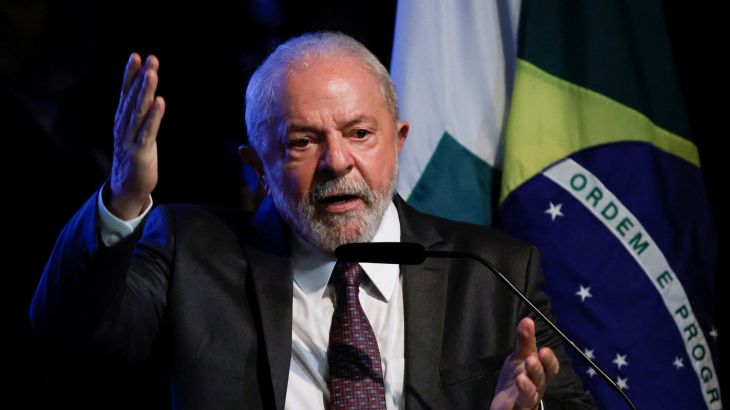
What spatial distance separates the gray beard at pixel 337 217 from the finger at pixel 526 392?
0.53 metres

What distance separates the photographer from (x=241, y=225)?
2107 mm

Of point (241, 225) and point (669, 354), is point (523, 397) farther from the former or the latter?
point (669, 354)

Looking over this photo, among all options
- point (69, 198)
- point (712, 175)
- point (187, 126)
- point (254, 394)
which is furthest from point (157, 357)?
point (712, 175)

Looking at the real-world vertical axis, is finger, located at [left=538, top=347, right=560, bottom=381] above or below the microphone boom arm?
below

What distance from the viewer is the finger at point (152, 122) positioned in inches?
56.8

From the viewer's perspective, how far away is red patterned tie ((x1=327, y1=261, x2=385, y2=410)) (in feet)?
5.87

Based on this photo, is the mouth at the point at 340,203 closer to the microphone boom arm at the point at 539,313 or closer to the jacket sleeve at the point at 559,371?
the microphone boom arm at the point at 539,313

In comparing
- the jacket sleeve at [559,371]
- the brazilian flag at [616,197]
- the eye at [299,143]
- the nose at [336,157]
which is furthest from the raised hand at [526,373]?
the brazilian flag at [616,197]

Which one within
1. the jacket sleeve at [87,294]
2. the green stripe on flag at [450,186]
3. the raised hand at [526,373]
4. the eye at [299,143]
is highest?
the green stripe on flag at [450,186]

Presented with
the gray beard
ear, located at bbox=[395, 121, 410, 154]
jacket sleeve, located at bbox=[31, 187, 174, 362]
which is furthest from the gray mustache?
jacket sleeve, located at bbox=[31, 187, 174, 362]

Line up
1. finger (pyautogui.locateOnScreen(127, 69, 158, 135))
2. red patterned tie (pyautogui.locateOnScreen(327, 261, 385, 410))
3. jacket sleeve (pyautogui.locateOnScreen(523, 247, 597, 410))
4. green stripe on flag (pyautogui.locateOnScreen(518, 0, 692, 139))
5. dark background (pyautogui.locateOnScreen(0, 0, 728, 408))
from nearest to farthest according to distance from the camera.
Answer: finger (pyautogui.locateOnScreen(127, 69, 158, 135)) → red patterned tie (pyautogui.locateOnScreen(327, 261, 385, 410)) → jacket sleeve (pyautogui.locateOnScreen(523, 247, 597, 410)) → dark background (pyautogui.locateOnScreen(0, 0, 728, 408)) → green stripe on flag (pyautogui.locateOnScreen(518, 0, 692, 139))

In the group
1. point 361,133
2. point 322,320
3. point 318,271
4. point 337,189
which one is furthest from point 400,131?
point 322,320

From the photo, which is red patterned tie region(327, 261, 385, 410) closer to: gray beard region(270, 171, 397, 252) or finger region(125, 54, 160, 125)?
gray beard region(270, 171, 397, 252)

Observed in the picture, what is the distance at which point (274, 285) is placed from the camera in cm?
192
